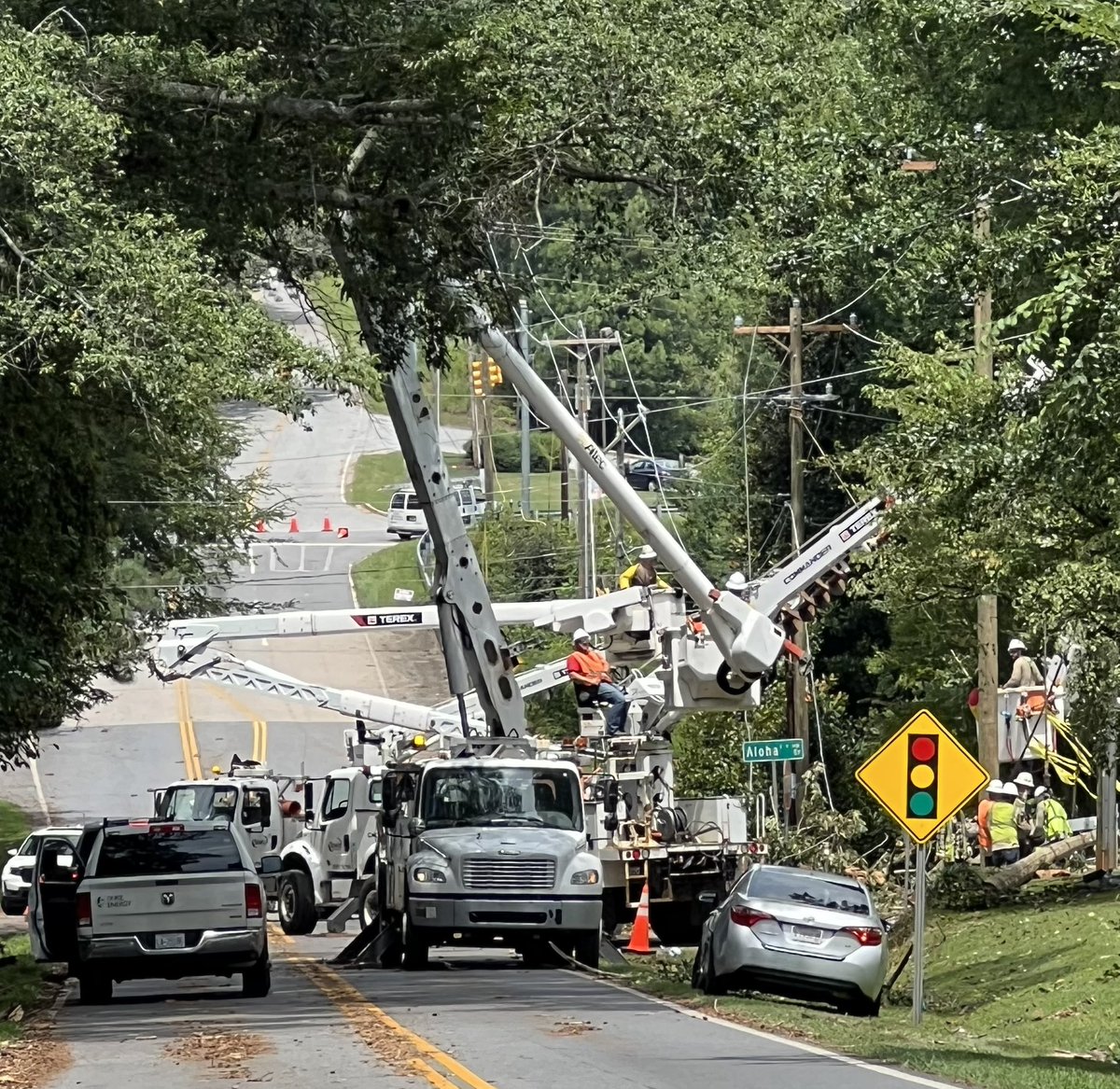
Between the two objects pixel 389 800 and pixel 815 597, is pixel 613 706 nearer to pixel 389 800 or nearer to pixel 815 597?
pixel 815 597

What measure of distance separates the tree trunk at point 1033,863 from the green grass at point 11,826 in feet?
74.7

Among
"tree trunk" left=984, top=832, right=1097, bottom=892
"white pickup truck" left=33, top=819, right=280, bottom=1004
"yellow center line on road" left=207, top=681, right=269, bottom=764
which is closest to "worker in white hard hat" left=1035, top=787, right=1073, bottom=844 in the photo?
"tree trunk" left=984, top=832, right=1097, bottom=892

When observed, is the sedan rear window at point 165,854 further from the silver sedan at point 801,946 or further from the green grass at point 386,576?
the green grass at point 386,576

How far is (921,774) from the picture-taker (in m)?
20.1

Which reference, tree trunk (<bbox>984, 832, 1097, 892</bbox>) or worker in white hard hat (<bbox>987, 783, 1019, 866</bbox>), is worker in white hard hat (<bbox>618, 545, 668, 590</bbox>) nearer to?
tree trunk (<bbox>984, 832, 1097, 892</bbox>)

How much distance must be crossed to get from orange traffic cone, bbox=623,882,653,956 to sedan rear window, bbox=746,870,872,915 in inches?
289

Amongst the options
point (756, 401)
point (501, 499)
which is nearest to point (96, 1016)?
point (756, 401)

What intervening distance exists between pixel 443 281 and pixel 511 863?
7.46 meters

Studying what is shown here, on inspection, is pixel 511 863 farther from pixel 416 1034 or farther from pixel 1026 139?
pixel 1026 139

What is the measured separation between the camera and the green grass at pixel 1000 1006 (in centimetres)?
1666

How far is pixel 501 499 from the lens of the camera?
7338 centimetres

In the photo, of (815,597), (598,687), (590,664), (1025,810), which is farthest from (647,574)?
(1025,810)

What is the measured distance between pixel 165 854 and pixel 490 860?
3962 millimetres

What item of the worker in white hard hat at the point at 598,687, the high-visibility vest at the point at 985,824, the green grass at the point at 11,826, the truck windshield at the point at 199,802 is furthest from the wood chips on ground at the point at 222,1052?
the green grass at the point at 11,826
